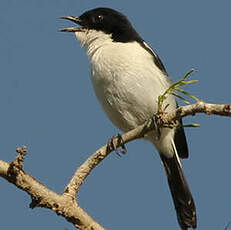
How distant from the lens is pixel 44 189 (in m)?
3.14

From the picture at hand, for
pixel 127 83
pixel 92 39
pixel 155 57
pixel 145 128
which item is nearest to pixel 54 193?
pixel 145 128

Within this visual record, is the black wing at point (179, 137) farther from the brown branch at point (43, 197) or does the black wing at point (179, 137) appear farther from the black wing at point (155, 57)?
the brown branch at point (43, 197)

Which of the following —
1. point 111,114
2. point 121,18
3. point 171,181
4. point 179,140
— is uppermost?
point 121,18

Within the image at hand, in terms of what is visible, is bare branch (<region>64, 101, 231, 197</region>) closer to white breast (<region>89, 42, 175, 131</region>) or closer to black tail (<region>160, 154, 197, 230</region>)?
white breast (<region>89, 42, 175, 131</region>)

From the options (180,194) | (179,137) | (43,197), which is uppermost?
(179,137)

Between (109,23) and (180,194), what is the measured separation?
2.39 metres

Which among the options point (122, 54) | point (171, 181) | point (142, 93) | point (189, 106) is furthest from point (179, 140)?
point (189, 106)

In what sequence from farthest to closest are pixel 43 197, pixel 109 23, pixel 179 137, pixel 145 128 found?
pixel 109 23
pixel 179 137
pixel 145 128
pixel 43 197

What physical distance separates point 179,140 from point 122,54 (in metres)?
1.40

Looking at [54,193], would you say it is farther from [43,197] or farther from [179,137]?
[179,137]

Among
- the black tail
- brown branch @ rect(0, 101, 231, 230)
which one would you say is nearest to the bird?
the black tail

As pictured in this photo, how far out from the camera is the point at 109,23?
6613mm

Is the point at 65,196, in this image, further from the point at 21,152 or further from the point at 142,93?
the point at 142,93

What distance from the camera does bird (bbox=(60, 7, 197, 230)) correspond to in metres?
5.76
